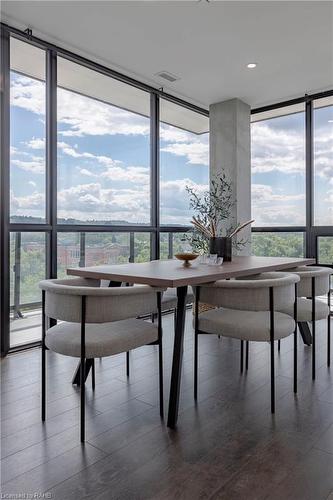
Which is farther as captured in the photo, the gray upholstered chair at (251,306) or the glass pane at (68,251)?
the glass pane at (68,251)

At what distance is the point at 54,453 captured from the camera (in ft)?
5.47

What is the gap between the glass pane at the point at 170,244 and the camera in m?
4.71

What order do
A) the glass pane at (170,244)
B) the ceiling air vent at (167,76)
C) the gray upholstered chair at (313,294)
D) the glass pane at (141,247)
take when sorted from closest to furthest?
the gray upholstered chair at (313,294)
the ceiling air vent at (167,76)
the glass pane at (141,247)
the glass pane at (170,244)

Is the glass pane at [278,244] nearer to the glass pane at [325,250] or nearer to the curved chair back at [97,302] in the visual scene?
the glass pane at [325,250]

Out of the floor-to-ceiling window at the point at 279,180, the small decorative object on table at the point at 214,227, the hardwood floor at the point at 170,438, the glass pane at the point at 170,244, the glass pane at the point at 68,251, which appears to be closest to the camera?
the hardwood floor at the point at 170,438

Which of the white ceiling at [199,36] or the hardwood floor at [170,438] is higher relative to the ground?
the white ceiling at [199,36]

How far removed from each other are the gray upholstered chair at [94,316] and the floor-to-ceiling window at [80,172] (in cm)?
141

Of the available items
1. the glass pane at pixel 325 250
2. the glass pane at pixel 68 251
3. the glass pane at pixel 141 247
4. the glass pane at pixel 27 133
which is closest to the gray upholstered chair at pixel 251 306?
the glass pane at pixel 68 251

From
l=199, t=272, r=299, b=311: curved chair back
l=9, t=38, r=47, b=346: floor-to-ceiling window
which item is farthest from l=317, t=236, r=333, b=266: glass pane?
l=9, t=38, r=47, b=346: floor-to-ceiling window

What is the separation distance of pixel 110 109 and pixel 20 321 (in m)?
2.43

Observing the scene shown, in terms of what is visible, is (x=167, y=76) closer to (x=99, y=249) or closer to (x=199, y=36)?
(x=199, y=36)

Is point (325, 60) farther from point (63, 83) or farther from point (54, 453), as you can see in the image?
point (54, 453)

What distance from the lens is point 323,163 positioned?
4.62m

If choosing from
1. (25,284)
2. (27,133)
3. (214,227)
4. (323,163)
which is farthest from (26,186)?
(323,163)
